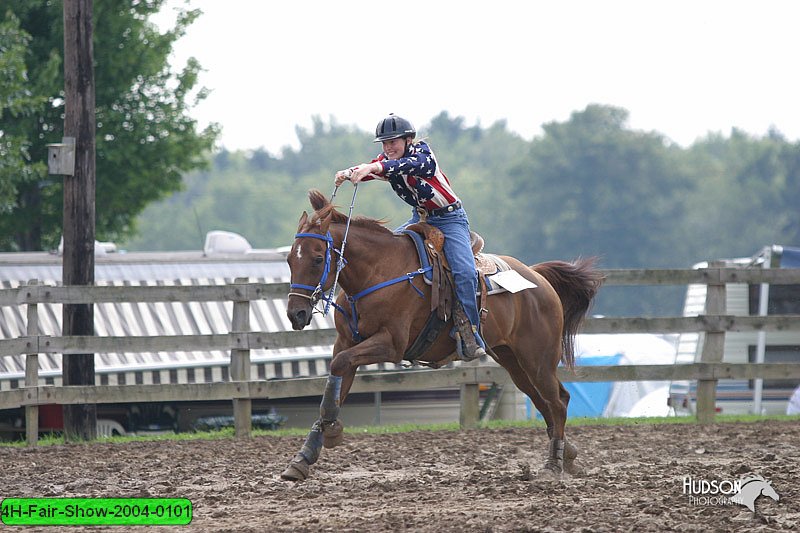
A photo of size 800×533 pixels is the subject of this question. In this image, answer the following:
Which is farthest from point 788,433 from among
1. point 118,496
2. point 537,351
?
point 118,496

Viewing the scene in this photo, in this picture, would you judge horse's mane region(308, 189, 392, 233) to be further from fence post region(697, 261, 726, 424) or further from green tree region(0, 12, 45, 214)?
green tree region(0, 12, 45, 214)

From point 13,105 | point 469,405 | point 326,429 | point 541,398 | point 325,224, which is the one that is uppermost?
point 13,105

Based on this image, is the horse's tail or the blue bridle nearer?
the blue bridle

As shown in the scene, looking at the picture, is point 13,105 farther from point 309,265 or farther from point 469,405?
point 309,265

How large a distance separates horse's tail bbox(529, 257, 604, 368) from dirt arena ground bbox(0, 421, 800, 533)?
110cm

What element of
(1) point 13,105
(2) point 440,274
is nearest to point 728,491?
(2) point 440,274

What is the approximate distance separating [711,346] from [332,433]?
19.8 feet

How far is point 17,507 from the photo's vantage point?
Result: 7.35 meters

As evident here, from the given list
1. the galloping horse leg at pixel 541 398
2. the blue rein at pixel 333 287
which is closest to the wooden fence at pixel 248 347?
the galloping horse leg at pixel 541 398

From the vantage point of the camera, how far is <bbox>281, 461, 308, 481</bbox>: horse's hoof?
25.3ft

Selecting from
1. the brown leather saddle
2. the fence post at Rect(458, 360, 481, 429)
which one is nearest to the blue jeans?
the brown leather saddle

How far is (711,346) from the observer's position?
12.5m

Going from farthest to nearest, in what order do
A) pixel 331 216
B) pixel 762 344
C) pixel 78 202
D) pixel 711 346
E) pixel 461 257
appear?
pixel 762 344 → pixel 711 346 → pixel 78 202 → pixel 461 257 → pixel 331 216

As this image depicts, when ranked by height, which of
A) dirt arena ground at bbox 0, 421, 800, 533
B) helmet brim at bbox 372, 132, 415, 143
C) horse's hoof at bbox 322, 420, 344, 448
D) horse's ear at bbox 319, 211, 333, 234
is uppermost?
helmet brim at bbox 372, 132, 415, 143
